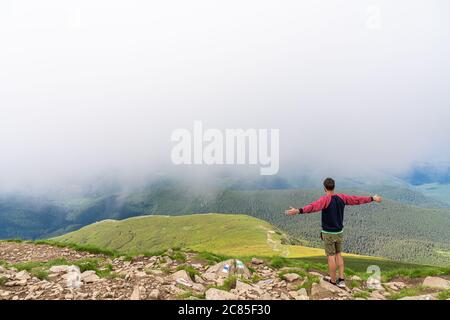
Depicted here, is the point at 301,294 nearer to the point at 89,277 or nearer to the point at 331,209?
the point at 331,209

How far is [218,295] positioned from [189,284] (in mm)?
1518

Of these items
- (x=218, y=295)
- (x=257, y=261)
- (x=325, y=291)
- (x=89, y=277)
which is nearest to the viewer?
(x=218, y=295)

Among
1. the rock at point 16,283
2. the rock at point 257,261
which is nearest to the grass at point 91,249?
the rock at point 16,283

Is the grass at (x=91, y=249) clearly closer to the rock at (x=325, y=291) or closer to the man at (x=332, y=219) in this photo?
the rock at (x=325, y=291)

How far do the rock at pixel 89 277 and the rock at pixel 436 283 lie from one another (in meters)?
11.9

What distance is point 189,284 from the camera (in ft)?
36.0

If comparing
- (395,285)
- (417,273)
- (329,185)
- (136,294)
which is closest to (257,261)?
(395,285)

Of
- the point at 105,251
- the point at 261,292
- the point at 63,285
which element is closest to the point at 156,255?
the point at 105,251

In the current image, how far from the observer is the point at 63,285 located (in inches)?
416

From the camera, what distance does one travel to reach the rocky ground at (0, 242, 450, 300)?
9.80 metres

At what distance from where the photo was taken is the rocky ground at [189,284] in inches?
386
